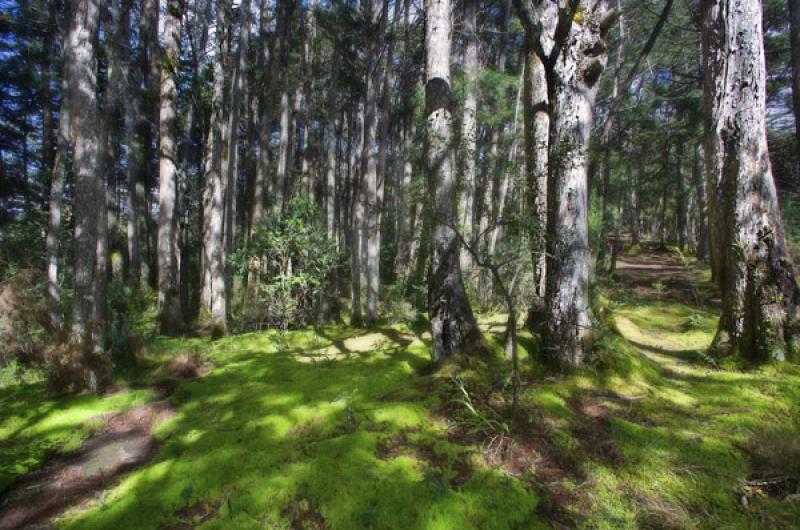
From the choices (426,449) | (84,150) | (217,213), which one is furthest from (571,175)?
(217,213)

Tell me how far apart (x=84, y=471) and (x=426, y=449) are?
113 inches

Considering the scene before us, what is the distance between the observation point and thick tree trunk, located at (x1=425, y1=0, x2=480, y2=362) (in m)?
4.22

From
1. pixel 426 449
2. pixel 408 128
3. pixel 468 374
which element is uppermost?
pixel 408 128

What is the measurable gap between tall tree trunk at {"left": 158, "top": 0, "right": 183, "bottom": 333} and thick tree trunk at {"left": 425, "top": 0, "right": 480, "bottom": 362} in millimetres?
7003

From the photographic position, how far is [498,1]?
13.0 m

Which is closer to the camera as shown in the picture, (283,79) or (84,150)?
(84,150)

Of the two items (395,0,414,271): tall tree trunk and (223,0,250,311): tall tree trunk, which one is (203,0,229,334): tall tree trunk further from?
(395,0,414,271): tall tree trunk

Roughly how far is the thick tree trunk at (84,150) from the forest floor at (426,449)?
51.7 inches

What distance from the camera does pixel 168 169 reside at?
8.69 meters

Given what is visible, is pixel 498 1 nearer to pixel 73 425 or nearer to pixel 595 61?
pixel 595 61

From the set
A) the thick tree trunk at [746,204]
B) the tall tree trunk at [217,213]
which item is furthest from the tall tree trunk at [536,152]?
the tall tree trunk at [217,213]

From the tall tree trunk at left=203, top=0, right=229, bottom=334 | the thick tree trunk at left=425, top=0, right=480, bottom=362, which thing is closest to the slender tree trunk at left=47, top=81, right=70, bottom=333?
the tall tree trunk at left=203, top=0, right=229, bottom=334

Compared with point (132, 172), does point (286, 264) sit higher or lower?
lower

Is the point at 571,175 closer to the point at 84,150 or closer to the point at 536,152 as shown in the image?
the point at 536,152
